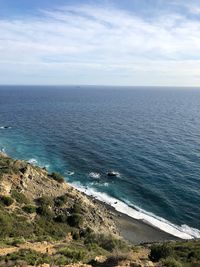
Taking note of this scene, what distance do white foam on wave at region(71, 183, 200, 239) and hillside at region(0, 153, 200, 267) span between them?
12.0 feet

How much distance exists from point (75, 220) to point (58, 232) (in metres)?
4.56

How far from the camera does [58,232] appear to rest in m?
39.2

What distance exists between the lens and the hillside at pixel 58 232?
23719 millimetres

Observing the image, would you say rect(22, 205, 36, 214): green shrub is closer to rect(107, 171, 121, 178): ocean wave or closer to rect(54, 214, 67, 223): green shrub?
rect(54, 214, 67, 223): green shrub

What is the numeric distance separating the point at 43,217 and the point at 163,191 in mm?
32211

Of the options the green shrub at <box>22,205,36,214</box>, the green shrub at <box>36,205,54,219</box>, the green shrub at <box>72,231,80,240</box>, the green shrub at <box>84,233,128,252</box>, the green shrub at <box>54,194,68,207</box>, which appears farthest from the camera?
the green shrub at <box>54,194,68,207</box>

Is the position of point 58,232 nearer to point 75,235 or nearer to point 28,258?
point 75,235

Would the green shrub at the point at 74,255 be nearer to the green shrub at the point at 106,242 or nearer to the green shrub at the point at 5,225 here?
the green shrub at the point at 106,242

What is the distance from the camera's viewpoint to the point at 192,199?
61656 mm

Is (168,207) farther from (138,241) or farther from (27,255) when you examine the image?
(27,255)

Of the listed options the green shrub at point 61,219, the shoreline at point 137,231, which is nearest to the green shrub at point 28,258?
the green shrub at point 61,219

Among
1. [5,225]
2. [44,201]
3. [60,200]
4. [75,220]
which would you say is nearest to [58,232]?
[75,220]

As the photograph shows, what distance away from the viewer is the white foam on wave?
51.9 m

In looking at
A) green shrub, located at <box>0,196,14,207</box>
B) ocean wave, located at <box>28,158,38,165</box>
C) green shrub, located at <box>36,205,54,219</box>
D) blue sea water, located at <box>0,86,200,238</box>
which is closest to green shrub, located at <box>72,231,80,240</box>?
green shrub, located at <box>36,205,54,219</box>
